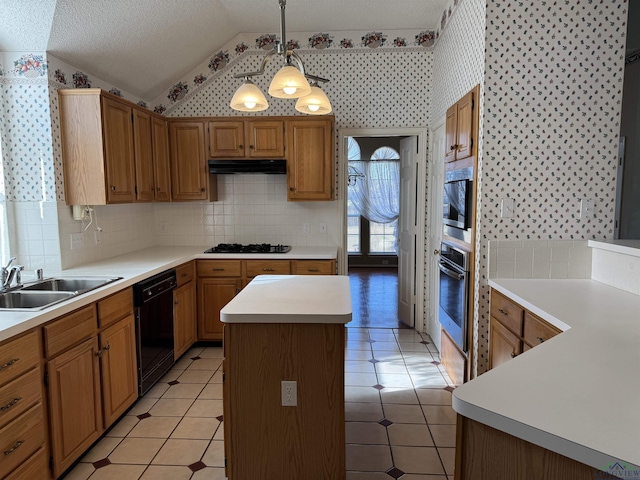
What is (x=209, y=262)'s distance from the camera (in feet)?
12.7

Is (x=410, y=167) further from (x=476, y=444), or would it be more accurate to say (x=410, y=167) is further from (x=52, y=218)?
(x=476, y=444)

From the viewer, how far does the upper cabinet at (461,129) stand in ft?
8.88

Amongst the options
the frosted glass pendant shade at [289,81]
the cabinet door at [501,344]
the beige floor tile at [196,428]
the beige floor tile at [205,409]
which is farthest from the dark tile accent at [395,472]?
the frosted glass pendant shade at [289,81]

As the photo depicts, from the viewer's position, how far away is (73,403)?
2.12 meters

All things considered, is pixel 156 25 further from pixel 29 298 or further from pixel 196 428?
pixel 196 428

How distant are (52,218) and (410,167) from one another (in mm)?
3263

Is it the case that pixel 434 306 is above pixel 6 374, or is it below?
below

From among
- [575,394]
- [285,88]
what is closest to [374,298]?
[285,88]

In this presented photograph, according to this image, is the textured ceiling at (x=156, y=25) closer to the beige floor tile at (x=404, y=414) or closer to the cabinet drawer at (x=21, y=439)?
the cabinet drawer at (x=21, y=439)

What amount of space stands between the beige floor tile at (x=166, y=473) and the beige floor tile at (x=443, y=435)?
1.39m

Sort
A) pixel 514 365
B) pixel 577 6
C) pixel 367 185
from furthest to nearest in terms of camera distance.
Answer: pixel 367 185
pixel 577 6
pixel 514 365

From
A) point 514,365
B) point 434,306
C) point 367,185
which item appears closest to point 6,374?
point 514,365

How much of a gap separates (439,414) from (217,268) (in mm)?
2245

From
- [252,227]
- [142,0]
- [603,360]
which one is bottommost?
[603,360]
